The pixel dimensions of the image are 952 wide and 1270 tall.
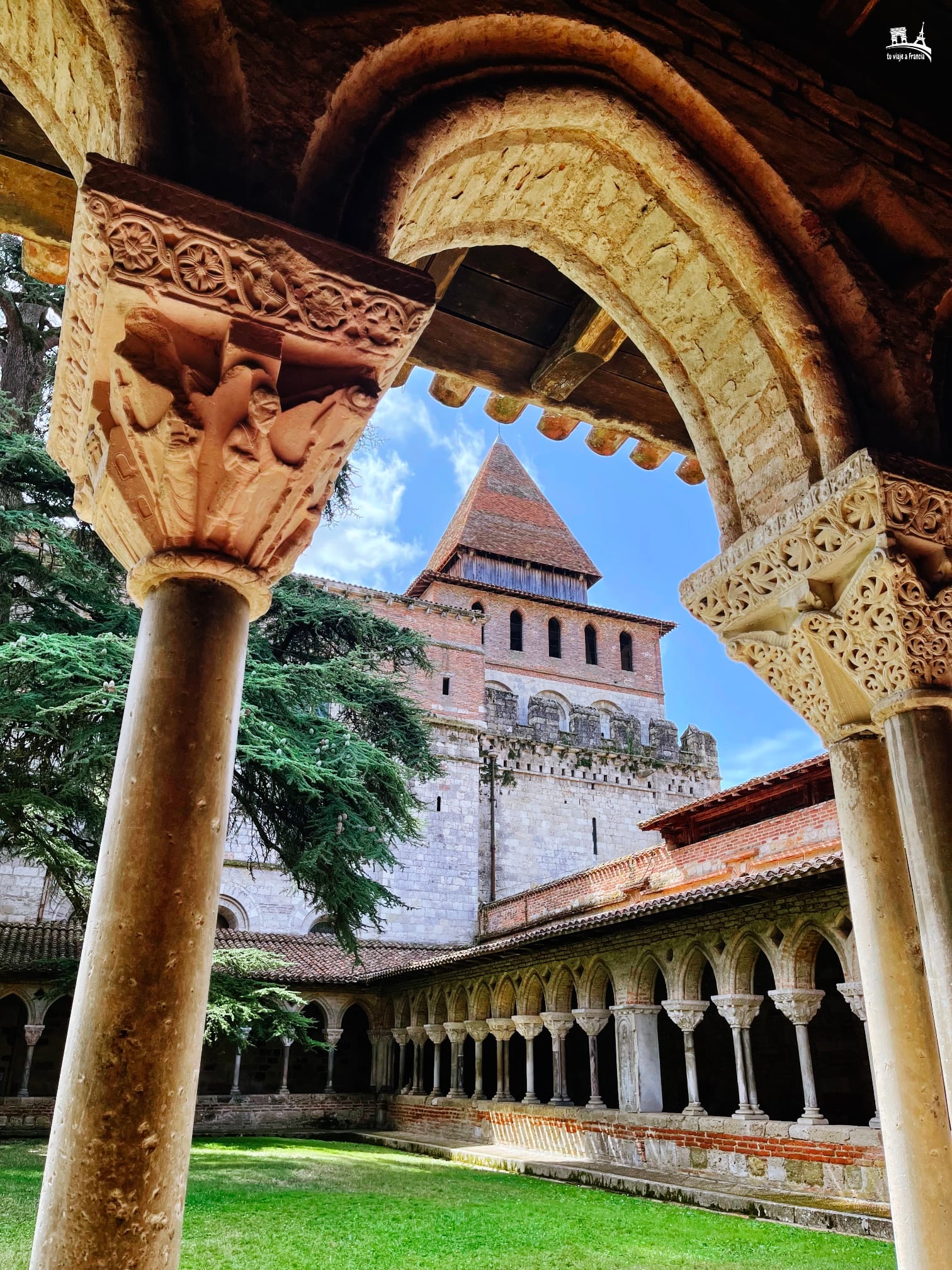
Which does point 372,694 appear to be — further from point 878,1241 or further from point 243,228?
point 243,228

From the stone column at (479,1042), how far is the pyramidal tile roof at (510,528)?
16289mm

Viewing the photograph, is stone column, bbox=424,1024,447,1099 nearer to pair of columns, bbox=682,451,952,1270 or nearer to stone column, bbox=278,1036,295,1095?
stone column, bbox=278,1036,295,1095

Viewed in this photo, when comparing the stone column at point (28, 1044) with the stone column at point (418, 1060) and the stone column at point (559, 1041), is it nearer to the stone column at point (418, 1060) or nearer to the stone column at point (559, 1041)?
the stone column at point (418, 1060)

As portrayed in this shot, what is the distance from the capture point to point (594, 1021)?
1084 cm

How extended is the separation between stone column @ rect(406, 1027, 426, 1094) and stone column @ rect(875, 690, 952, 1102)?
1385cm

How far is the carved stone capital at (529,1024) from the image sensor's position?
12.1m

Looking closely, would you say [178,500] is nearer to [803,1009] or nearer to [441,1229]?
[441,1229]

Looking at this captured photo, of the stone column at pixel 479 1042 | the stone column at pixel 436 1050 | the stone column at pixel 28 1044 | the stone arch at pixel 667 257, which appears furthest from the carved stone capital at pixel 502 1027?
the stone arch at pixel 667 257

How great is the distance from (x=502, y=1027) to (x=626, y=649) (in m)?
17.9

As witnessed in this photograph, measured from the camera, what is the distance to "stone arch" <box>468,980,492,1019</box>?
1339cm

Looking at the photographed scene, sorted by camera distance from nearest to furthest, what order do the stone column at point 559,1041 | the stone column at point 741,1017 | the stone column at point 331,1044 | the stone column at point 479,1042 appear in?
the stone column at point 741,1017 → the stone column at point 559,1041 → the stone column at point 479,1042 → the stone column at point 331,1044
